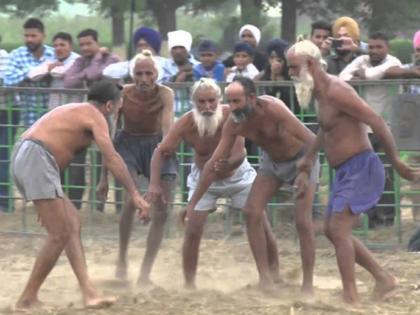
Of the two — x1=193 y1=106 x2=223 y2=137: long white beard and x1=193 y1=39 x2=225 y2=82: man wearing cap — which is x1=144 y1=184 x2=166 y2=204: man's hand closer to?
x1=193 y1=106 x2=223 y2=137: long white beard

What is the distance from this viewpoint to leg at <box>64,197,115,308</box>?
734 cm

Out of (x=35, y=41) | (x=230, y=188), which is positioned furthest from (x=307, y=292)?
(x=35, y=41)

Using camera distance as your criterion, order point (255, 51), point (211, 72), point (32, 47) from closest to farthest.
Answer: point (211, 72)
point (255, 51)
point (32, 47)

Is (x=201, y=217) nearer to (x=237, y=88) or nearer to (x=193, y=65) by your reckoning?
(x=237, y=88)

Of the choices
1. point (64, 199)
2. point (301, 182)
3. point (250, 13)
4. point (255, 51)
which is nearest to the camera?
point (64, 199)

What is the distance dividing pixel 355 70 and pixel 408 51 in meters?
19.9

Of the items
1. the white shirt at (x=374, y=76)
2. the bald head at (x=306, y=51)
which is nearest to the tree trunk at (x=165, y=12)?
the white shirt at (x=374, y=76)

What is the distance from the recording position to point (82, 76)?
10.9 metres

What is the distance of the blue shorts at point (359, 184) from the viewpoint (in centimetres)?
→ 746

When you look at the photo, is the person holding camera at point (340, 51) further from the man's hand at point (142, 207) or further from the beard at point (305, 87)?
the man's hand at point (142, 207)

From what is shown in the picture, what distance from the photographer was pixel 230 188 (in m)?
8.44

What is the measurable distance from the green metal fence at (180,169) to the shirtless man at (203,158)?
3.55ft

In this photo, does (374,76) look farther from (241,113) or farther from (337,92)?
(337,92)

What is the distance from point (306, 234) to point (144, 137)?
1544 millimetres
